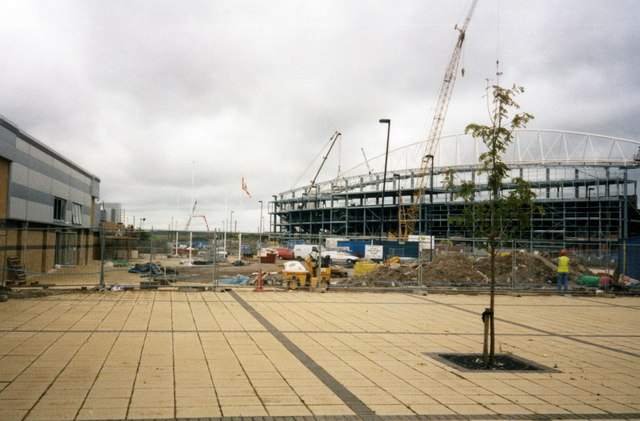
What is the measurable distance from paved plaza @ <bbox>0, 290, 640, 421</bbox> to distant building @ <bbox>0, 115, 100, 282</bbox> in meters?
8.22

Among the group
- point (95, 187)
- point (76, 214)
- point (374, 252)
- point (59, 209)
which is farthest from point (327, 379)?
point (95, 187)

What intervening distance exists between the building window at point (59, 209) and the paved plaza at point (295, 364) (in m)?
18.6

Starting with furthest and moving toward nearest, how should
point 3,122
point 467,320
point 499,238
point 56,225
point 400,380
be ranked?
point 56,225 < point 3,122 < point 467,320 < point 499,238 < point 400,380

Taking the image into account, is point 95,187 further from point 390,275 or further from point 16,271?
point 390,275

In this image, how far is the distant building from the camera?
22656mm

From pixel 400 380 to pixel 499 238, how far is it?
120 inches

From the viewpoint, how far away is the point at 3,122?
22.0 m

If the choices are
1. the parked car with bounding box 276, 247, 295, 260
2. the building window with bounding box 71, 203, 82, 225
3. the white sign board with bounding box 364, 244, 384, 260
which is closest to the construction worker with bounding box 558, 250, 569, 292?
the white sign board with bounding box 364, 244, 384, 260

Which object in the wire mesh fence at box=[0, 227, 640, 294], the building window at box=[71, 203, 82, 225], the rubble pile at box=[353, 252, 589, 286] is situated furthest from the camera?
the building window at box=[71, 203, 82, 225]

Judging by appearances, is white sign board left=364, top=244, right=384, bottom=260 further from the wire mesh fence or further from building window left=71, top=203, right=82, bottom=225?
building window left=71, top=203, right=82, bottom=225

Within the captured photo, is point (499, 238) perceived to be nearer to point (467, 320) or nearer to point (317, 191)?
point (467, 320)

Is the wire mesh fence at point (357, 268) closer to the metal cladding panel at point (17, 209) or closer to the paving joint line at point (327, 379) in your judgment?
the metal cladding panel at point (17, 209)

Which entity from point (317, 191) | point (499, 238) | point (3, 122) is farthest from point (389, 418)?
point (317, 191)

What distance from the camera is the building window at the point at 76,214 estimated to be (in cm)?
3628
